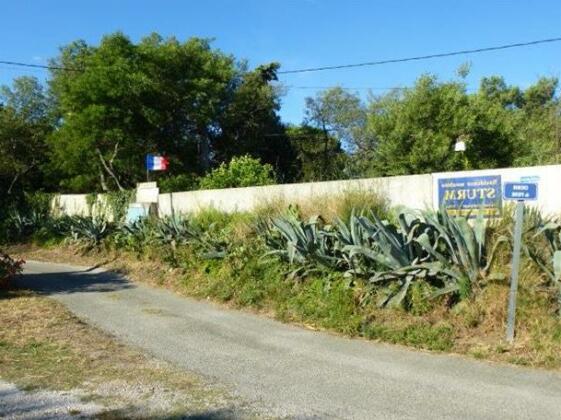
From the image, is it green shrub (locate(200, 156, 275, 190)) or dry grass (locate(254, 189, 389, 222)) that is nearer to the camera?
dry grass (locate(254, 189, 389, 222))

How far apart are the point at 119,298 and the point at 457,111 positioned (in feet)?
46.5

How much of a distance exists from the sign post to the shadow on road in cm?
834

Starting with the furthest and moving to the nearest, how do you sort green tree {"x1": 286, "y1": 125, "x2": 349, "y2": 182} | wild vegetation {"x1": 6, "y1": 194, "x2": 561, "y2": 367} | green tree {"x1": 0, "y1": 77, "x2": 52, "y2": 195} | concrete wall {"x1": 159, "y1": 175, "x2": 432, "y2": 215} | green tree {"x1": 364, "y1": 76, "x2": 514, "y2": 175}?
green tree {"x1": 286, "y1": 125, "x2": 349, "y2": 182}, green tree {"x1": 0, "y1": 77, "x2": 52, "y2": 195}, green tree {"x1": 364, "y1": 76, "x2": 514, "y2": 175}, concrete wall {"x1": 159, "y1": 175, "x2": 432, "y2": 215}, wild vegetation {"x1": 6, "y1": 194, "x2": 561, "y2": 367}

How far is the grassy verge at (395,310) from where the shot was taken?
724 centimetres

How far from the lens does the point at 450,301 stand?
8414 millimetres

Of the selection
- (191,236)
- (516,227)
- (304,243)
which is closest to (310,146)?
(191,236)

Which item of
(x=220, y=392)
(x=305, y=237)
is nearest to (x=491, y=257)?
(x=305, y=237)

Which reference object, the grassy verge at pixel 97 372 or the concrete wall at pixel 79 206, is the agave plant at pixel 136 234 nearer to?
the concrete wall at pixel 79 206

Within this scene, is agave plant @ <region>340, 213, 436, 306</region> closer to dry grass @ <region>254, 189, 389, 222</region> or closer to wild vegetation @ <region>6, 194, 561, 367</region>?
wild vegetation @ <region>6, 194, 561, 367</region>

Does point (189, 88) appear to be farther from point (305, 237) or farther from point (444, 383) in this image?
point (444, 383)

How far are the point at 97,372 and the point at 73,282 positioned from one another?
817 centimetres

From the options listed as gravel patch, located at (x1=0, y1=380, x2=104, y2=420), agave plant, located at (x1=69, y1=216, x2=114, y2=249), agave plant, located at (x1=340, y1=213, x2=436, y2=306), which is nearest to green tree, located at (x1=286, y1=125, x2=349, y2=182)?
agave plant, located at (x1=69, y1=216, x2=114, y2=249)

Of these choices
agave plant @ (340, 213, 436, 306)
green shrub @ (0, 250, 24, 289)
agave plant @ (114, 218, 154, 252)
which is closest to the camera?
agave plant @ (340, 213, 436, 306)

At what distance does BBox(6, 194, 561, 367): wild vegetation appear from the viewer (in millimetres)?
7633
